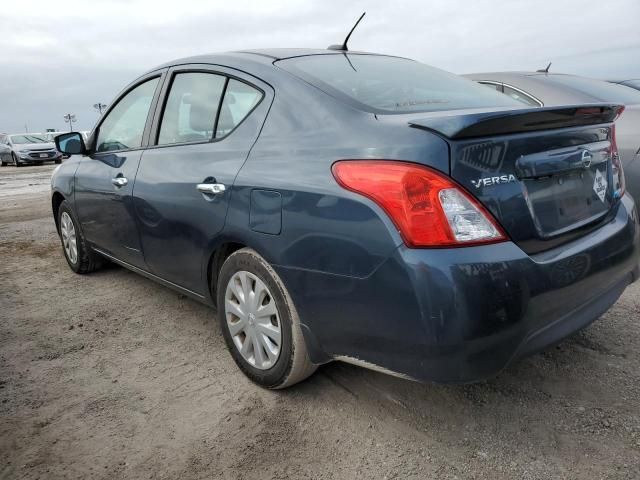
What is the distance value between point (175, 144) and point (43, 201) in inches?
320

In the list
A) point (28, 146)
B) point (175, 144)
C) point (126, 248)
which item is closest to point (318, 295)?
point (175, 144)

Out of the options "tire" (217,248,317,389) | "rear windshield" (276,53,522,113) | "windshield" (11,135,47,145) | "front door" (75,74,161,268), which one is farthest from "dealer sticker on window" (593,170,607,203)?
"windshield" (11,135,47,145)

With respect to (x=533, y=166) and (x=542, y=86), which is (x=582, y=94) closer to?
(x=542, y=86)

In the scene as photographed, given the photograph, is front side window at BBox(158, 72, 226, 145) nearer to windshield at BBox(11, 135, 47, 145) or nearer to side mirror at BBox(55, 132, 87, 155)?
side mirror at BBox(55, 132, 87, 155)

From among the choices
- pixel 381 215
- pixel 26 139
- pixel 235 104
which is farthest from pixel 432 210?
pixel 26 139

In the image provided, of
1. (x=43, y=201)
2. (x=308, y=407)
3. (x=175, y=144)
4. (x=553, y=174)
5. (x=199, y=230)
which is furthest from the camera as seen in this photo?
(x=43, y=201)

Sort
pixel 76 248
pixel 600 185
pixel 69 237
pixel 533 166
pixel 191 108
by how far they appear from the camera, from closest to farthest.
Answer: pixel 533 166 → pixel 600 185 → pixel 191 108 → pixel 76 248 → pixel 69 237

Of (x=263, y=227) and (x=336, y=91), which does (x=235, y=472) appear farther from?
(x=336, y=91)

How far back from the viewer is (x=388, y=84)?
2416mm

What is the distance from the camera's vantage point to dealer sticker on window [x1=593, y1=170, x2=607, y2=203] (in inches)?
83.5

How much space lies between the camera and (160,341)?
10.1ft

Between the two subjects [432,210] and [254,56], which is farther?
[254,56]

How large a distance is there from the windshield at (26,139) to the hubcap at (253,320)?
23.5m

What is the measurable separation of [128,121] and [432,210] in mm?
2525
